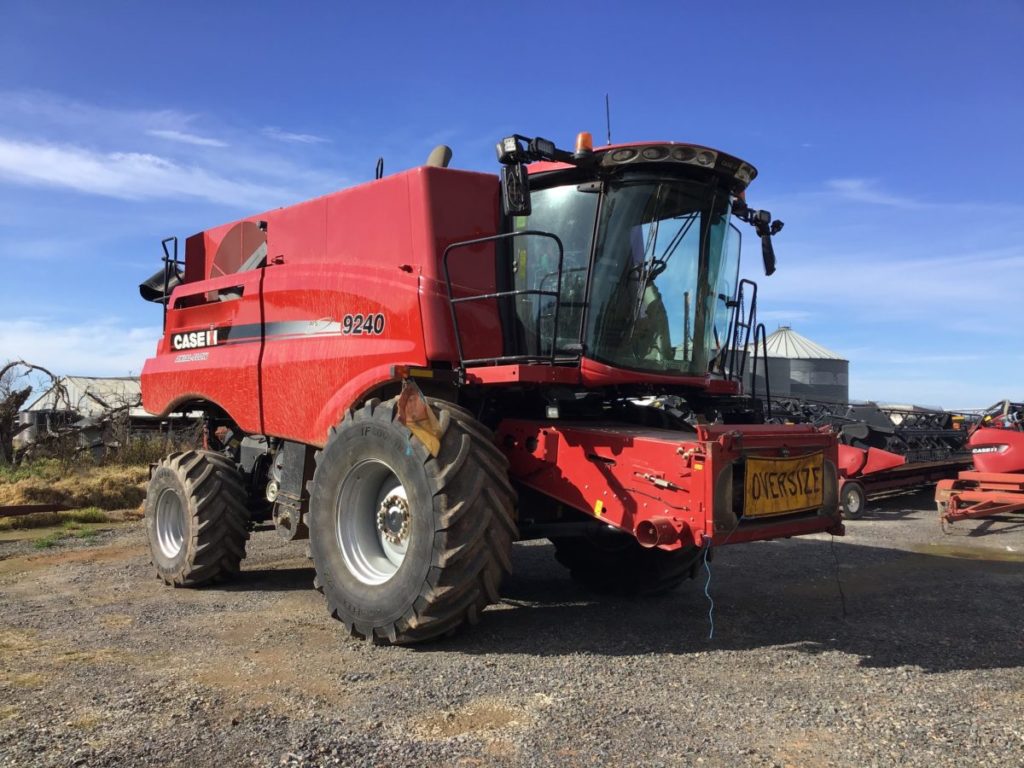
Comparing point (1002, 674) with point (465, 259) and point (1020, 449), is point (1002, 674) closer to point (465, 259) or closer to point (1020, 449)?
point (465, 259)

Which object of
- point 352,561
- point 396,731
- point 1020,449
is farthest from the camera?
point 1020,449

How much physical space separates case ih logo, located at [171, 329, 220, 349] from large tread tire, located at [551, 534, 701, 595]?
3.81 meters

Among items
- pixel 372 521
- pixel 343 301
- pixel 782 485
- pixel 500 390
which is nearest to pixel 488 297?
pixel 500 390

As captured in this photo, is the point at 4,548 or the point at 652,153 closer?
the point at 652,153

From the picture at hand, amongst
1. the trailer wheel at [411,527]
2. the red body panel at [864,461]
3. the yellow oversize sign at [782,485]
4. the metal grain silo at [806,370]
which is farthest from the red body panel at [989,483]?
the metal grain silo at [806,370]

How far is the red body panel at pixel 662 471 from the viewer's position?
15.2 feet

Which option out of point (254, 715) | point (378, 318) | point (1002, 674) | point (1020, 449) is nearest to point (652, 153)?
point (378, 318)

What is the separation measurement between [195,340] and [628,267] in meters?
4.70

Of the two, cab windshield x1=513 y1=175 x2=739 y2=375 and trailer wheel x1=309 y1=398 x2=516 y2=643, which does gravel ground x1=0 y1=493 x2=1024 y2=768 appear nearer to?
trailer wheel x1=309 y1=398 x2=516 y2=643

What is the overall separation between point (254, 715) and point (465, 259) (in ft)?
11.0

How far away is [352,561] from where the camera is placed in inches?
218

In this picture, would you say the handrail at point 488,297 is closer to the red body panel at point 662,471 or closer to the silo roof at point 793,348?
the red body panel at point 662,471

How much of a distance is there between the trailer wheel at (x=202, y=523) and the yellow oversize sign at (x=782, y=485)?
4581mm

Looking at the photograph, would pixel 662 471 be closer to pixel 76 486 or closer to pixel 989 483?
pixel 989 483
